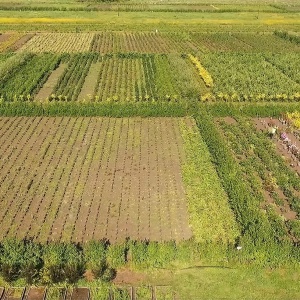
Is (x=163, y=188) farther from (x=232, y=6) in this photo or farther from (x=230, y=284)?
(x=232, y=6)

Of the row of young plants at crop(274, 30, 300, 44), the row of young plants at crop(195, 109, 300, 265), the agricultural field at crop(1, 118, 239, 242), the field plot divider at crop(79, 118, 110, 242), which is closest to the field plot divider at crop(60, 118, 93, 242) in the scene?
the agricultural field at crop(1, 118, 239, 242)

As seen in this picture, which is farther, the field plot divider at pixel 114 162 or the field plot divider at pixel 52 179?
the field plot divider at pixel 114 162

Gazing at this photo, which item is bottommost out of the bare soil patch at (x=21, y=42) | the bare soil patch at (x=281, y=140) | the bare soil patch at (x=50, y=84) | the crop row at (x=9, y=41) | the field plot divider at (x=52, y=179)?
the bare soil patch at (x=281, y=140)

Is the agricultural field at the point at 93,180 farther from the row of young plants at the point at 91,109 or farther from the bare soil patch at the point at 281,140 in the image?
the bare soil patch at the point at 281,140

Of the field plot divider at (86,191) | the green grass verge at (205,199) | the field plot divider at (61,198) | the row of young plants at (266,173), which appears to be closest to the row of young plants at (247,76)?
the row of young plants at (266,173)

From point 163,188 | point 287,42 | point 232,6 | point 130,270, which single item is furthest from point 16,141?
point 232,6

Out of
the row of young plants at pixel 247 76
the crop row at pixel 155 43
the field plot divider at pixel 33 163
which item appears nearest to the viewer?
the field plot divider at pixel 33 163
